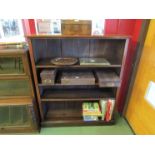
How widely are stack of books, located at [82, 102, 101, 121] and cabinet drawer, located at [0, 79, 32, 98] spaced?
0.77 meters

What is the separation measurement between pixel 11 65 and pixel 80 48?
2.79 feet

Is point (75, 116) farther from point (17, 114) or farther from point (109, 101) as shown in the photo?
point (17, 114)

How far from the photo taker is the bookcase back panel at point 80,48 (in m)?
1.44


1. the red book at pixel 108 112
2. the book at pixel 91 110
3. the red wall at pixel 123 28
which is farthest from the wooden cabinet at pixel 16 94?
the red book at pixel 108 112

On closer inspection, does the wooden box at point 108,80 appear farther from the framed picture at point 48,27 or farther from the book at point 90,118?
the framed picture at point 48,27

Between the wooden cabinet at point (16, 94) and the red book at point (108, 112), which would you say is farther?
the red book at point (108, 112)

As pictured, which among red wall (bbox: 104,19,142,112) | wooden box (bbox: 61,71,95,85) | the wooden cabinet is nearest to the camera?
the wooden cabinet

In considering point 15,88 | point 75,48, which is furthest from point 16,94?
point 75,48

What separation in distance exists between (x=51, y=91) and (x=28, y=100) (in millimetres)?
342

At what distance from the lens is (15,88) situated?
143 cm

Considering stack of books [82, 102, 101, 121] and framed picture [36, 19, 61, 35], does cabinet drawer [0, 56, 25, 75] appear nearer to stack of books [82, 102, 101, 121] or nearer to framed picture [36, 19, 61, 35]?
framed picture [36, 19, 61, 35]

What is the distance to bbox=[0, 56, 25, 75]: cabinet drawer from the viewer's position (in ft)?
4.18

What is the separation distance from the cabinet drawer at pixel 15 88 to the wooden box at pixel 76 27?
0.78 meters

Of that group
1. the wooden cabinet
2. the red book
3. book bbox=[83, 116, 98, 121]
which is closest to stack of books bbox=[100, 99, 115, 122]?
the red book
